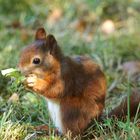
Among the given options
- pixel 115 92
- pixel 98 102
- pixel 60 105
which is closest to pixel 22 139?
pixel 60 105

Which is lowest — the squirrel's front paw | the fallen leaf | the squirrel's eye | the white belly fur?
the fallen leaf

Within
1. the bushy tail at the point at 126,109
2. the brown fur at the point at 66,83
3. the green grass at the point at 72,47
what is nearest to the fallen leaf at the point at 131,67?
the green grass at the point at 72,47

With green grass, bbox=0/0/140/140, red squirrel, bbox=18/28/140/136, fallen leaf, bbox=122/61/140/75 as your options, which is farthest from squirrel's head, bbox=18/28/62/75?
fallen leaf, bbox=122/61/140/75

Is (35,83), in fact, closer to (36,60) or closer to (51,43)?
(36,60)

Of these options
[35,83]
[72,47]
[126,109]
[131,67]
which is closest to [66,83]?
[35,83]

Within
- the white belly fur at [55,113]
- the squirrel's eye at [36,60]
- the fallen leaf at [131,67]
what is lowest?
the fallen leaf at [131,67]

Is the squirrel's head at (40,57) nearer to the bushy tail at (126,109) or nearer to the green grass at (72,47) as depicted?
the green grass at (72,47)

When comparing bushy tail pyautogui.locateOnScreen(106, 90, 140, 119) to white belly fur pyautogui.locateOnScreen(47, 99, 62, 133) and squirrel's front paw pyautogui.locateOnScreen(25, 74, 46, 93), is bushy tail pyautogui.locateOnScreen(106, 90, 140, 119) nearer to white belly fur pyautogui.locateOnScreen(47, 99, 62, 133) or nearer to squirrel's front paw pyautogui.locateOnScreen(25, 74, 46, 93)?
white belly fur pyautogui.locateOnScreen(47, 99, 62, 133)
